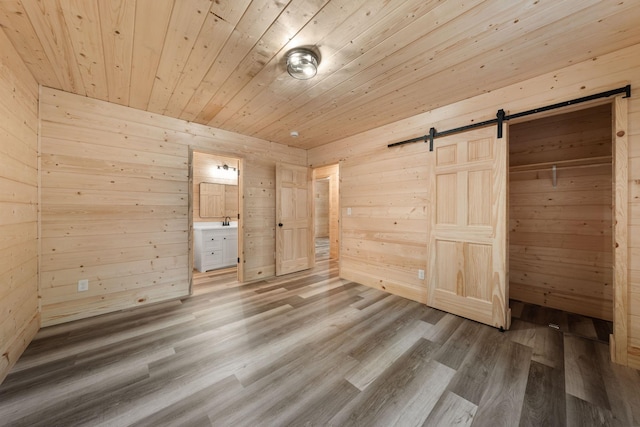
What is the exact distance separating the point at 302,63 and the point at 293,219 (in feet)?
9.73

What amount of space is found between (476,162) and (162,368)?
138 inches

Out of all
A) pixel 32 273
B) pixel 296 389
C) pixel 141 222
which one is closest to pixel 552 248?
pixel 296 389

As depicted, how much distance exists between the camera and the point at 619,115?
6.12ft

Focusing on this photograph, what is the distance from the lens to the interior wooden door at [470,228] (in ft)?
8.00

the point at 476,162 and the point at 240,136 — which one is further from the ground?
the point at 240,136

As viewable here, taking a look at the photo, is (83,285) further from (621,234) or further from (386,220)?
(621,234)

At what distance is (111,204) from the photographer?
2830mm

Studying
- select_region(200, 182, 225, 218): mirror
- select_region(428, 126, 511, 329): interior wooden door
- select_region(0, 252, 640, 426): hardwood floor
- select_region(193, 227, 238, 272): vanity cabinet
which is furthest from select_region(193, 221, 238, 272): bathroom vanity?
select_region(428, 126, 511, 329): interior wooden door

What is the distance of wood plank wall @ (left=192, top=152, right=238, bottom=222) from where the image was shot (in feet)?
16.4

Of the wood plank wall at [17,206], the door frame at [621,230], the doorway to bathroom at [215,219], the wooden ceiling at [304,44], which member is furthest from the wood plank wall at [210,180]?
the door frame at [621,230]

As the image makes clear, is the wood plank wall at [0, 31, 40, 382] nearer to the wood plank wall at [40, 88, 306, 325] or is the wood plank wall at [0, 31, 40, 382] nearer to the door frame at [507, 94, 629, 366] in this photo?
the wood plank wall at [40, 88, 306, 325]

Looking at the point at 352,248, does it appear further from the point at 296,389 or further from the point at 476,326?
the point at 296,389

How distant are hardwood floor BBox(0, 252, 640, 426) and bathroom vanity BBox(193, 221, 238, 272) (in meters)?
1.82

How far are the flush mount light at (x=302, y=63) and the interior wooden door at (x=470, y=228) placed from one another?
1815mm
